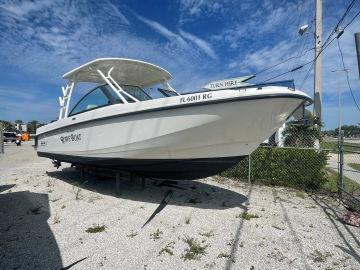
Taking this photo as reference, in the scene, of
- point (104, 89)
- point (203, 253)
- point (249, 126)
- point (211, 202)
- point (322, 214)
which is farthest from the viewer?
point (104, 89)

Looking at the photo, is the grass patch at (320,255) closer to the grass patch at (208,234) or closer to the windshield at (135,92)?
the grass patch at (208,234)

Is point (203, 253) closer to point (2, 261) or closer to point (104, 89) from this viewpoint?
point (2, 261)

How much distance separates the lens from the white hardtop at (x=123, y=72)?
23.7 feet

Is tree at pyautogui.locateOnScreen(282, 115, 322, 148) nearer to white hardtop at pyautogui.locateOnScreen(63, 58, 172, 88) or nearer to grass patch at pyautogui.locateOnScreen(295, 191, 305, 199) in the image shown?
grass patch at pyautogui.locateOnScreen(295, 191, 305, 199)

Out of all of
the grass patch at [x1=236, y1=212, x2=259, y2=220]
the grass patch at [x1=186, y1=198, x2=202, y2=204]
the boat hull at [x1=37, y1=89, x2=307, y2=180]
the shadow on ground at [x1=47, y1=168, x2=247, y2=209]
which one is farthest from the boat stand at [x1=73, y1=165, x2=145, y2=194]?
the grass patch at [x1=236, y1=212, x2=259, y2=220]

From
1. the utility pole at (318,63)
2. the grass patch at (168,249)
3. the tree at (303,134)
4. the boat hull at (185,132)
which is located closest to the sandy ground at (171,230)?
the grass patch at (168,249)

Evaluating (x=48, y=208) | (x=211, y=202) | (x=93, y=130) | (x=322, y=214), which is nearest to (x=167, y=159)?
(x=211, y=202)

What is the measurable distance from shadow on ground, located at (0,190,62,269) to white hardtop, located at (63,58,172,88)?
10.6 feet

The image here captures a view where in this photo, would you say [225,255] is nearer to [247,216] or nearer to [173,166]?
[247,216]

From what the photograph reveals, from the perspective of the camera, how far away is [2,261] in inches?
141

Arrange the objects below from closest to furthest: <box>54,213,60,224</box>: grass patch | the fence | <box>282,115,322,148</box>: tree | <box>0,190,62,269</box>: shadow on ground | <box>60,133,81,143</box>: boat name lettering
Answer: <box>0,190,62,269</box>: shadow on ground → <box>54,213,60,224</box>: grass patch → <box>60,133,81,143</box>: boat name lettering → the fence → <box>282,115,322,148</box>: tree

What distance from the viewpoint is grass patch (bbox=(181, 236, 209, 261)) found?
3.83m

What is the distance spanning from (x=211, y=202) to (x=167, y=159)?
1379mm

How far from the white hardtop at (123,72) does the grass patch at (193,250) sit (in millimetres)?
4463
